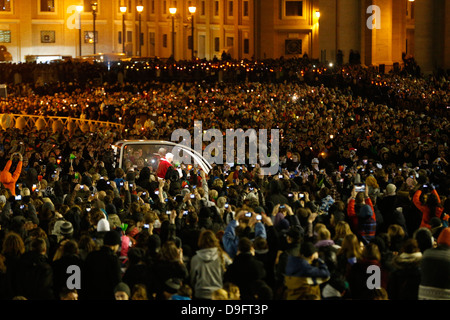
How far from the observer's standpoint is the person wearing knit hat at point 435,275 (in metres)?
9.48

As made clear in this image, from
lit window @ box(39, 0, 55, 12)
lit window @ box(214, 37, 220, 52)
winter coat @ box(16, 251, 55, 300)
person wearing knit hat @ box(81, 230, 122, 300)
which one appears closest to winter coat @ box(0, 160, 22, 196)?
winter coat @ box(16, 251, 55, 300)

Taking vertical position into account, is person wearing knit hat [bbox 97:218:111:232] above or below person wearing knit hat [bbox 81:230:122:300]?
above

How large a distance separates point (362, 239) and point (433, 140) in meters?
11.8

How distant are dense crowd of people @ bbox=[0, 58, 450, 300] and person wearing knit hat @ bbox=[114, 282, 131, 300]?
19 mm

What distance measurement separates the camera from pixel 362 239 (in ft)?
41.6

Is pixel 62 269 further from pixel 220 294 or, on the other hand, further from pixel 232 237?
pixel 232 237

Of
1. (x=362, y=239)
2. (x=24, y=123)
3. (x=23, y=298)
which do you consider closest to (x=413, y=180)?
(x=362, y=239)

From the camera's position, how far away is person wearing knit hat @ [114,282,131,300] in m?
9.44

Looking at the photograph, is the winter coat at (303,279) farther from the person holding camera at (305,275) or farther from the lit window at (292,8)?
the lit window at (292,8)

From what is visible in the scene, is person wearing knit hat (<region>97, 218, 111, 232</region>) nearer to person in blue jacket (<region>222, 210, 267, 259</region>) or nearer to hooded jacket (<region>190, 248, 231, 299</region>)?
person in blue jacket (<region>222, 210, 267, 259</region>)

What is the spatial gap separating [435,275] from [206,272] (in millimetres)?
2311

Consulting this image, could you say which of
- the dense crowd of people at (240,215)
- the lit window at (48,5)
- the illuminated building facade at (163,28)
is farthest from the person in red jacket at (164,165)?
the lit window at (48,5)

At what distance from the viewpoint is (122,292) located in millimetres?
9500

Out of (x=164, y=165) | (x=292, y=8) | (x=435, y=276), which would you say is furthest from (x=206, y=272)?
(x=292, y=8)
